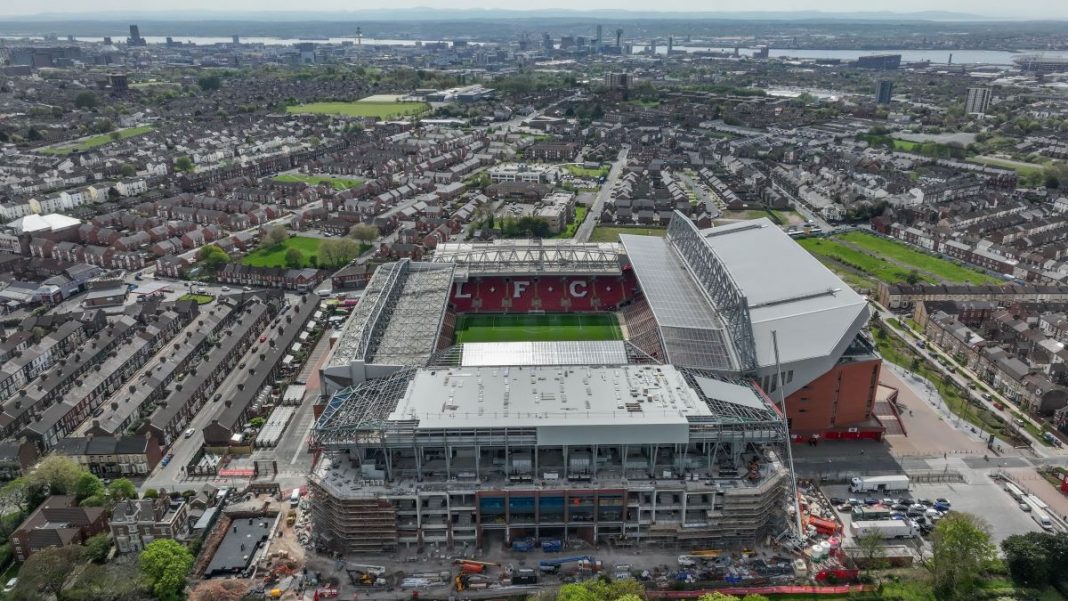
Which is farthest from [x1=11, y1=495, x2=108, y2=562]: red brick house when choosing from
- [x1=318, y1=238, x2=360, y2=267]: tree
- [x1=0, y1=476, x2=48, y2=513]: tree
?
[x1=318, y1=238, x2=360, y2=267]: tree

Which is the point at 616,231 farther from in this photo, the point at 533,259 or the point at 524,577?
the point at 524,577

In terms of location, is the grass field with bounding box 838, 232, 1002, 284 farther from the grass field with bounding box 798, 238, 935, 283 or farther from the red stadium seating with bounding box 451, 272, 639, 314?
the red stadium seating with bounding box 451, 272, 639, 314

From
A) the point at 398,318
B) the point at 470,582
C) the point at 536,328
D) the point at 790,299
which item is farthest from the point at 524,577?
the point at 536,328

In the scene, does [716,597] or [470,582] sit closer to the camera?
[716,597]

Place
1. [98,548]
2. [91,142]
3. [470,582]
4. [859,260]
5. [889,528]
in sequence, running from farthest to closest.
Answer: [91,142] < [859,260] < [889,528] < [98,548] < [470,582]

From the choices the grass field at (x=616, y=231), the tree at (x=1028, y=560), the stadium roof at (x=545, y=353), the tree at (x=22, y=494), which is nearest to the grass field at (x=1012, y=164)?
the grass field at (x=616, y=231)

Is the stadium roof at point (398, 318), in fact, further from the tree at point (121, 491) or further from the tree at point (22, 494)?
the tree at point (22, 494)

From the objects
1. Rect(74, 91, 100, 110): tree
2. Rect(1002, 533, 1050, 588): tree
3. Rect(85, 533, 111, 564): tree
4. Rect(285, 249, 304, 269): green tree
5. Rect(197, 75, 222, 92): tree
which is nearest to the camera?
Rect(1002, 533, 1050, 588): tree
